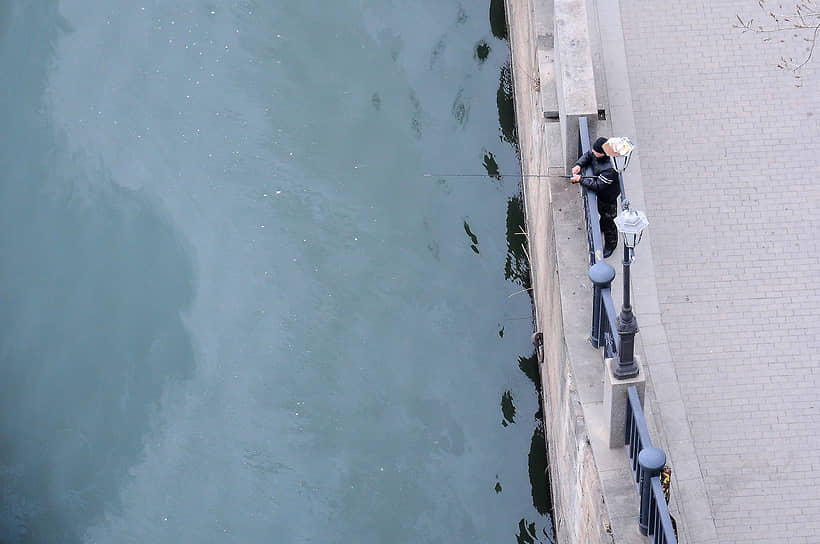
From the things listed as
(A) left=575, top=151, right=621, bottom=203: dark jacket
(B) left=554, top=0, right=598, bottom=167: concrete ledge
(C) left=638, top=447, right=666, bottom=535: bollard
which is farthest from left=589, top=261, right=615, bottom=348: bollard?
(B) left=554, top=0, right=598, bottom=167: concrete ledge

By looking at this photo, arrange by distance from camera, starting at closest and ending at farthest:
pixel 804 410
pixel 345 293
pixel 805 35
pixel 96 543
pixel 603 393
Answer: pixel 603 393
pixel 804 410
pixel 805 35
pixel 96 543
pixel 345 293

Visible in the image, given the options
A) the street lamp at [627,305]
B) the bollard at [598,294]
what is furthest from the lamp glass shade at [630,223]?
the bollard at [598,294]

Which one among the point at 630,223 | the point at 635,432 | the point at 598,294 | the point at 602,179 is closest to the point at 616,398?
the point at 635,432

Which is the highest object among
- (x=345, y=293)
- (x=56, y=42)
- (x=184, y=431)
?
(x=56, y=42)

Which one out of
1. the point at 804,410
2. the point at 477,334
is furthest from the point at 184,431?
the point at 804,410

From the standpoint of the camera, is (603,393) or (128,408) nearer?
(603,393)

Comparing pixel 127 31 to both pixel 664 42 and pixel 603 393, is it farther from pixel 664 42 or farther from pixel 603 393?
pixel 603 393

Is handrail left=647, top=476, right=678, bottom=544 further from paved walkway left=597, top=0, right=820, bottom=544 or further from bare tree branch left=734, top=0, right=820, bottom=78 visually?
bare tree branch left=734, top=0, right=820, bottom=78

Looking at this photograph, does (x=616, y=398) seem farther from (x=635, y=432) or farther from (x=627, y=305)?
(x=627, y=305)
